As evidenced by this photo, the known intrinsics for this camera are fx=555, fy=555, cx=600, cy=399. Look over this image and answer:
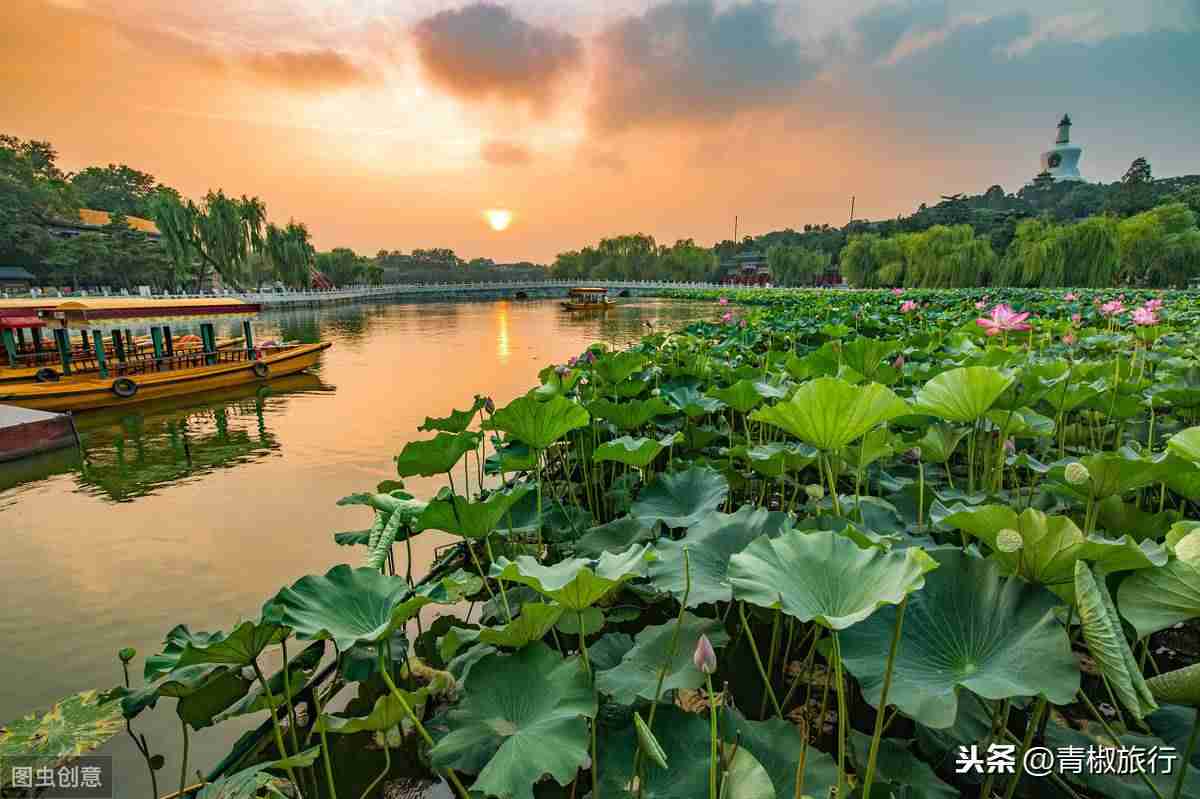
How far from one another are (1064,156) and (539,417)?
116207 mm

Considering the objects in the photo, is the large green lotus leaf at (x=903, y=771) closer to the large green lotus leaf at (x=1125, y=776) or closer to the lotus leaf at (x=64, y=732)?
the large green lotus leaf at (x=1125, y=776)

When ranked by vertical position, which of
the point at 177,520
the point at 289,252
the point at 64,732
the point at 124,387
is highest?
the point at 289,252

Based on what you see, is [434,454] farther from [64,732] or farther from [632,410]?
[64,732]

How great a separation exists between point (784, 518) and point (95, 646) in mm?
3691

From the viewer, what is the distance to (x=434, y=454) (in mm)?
1810

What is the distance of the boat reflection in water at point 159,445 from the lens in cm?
584

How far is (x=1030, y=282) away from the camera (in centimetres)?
2338

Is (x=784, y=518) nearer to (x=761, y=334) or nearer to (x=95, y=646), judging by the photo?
(x=95, y=646)

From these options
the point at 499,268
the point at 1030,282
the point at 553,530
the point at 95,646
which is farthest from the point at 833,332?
the point at 499,268

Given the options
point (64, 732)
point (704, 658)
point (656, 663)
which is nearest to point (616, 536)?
point (656, 663)

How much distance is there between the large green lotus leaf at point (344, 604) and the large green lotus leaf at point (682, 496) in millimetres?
718

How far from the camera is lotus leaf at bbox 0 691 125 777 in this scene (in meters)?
1.50

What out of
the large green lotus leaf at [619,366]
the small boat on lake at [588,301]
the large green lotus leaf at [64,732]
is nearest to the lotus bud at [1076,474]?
the large green lotus leaf at [619,366]

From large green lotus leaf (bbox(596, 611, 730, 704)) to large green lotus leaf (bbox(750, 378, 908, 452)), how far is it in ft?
1.71
